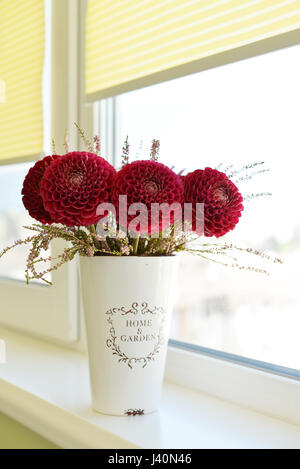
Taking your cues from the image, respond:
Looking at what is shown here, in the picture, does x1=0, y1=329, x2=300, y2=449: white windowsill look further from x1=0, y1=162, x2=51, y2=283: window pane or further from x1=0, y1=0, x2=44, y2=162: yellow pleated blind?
x1=0, y1=0, x2=44, y2=162: yellow pleated blind

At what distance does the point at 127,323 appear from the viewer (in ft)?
2.27

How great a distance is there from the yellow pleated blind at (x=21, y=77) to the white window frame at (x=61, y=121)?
2.2 inches

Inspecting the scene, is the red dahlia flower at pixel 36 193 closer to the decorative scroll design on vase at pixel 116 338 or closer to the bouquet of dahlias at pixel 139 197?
the bouquet of dahlias at pixel 139 197

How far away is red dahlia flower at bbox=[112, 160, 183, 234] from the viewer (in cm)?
60

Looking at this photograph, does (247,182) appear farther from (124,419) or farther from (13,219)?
(13,219)

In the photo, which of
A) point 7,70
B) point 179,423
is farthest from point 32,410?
point 7,70

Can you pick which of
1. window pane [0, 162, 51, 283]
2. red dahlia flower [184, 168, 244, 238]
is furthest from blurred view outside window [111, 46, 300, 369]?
window pane [0, 162, 51, 283]

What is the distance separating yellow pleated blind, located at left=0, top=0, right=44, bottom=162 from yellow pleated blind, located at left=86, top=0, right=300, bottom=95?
0.22 metres

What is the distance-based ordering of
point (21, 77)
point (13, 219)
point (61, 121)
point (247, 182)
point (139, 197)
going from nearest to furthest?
point (139, 197) < point (247, 182) < point (61, 121) < point (21, 77) < point (13, 219)

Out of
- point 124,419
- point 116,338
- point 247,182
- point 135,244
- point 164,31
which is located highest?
point 164,31

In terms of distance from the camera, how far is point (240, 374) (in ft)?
2.68

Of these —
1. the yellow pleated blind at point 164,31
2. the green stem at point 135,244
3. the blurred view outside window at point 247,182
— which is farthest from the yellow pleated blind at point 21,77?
the green stem at point 135,244

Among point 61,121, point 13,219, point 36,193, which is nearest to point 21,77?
point 61,121

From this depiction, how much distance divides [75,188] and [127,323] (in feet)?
0.72
